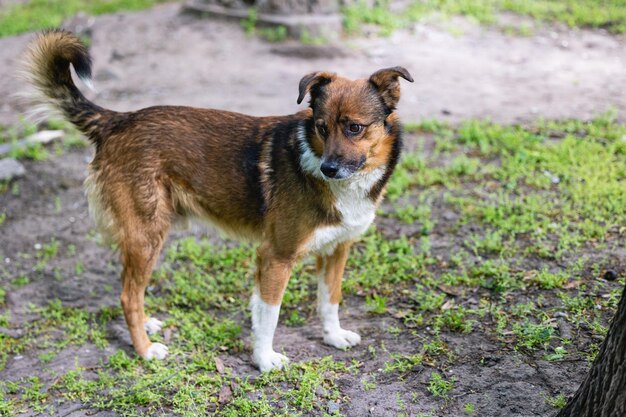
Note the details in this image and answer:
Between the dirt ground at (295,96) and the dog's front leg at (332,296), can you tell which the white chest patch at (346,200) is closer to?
the dog's front leg at (332,296)

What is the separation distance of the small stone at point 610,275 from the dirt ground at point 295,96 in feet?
0.74

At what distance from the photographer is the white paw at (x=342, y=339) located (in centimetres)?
473

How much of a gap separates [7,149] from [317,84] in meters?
4.96

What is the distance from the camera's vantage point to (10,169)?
7.28m

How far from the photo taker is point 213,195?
4.74 meters

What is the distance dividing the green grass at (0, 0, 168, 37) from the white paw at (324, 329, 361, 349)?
9641mm

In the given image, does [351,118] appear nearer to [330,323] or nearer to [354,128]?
[354,128]

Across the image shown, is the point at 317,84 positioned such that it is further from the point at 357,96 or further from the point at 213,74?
the point at 213,74

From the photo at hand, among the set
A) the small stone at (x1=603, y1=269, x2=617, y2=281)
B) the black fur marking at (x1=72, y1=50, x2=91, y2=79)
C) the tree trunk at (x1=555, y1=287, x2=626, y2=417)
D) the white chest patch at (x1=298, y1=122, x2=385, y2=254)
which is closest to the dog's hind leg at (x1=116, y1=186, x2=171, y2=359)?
the black fur marking at (x1=72, y1=50, x2=91, y2=79)

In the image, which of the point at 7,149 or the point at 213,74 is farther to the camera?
the point at 213,74

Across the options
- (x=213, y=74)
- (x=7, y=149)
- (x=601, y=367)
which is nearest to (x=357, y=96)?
(x=601, y=367)

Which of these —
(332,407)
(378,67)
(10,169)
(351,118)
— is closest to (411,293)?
(332,407)

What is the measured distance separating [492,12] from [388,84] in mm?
7659

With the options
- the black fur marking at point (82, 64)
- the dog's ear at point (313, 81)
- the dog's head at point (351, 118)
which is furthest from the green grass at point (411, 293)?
the black fur marking at point (82, 64)
